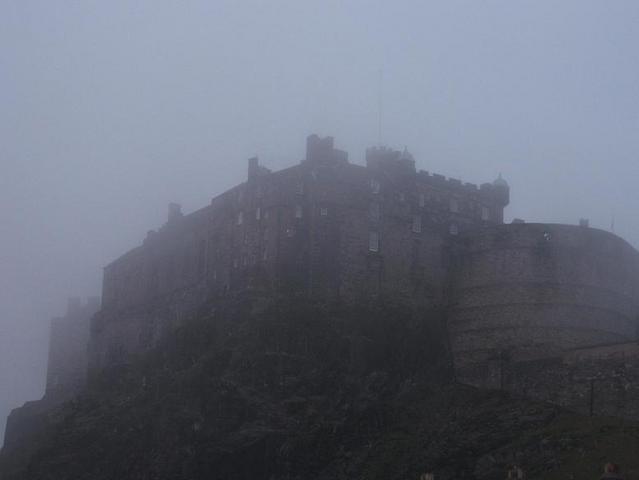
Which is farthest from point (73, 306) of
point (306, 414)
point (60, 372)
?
point (306, 414)

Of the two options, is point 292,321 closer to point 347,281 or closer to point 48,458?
point 347,281

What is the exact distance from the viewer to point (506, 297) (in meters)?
78.5

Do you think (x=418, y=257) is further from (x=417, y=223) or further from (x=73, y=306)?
(x=73, y=306)

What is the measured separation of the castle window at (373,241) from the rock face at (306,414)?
4488 millimetres

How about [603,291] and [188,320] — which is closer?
[603,291]

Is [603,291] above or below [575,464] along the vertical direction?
above

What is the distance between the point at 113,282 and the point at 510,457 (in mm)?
54355

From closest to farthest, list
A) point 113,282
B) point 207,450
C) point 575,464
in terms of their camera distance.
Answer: point 575,464, point 207,450, point 113,282

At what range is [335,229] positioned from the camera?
82.8 m

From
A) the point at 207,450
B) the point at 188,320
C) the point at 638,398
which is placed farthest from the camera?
the point at 188,320

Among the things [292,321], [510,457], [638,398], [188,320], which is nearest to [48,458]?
[188,320]

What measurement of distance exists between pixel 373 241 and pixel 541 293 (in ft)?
40.3

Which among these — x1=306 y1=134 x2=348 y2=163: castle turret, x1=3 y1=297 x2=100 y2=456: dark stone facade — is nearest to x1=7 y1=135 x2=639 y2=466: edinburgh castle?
x1=306 y1=134 x2=348 y2=163: castle turret

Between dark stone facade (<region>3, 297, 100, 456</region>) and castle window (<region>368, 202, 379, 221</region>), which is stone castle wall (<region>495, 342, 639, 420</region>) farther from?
dark stone facade (<region>3, 297, 100, 456</region>)
